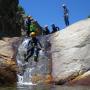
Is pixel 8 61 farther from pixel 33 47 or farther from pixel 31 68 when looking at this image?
pixel 33 47

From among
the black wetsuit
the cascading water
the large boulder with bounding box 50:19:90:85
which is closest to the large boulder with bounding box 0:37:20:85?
the cascading water

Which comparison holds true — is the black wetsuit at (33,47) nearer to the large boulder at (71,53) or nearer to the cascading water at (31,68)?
the cascading water at (31,68)

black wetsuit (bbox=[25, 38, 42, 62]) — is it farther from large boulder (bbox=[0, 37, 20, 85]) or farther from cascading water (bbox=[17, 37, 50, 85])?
large boulder (bbox=[0, 37, 20, 85])

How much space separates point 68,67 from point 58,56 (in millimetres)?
1380

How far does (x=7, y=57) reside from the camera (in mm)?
23000

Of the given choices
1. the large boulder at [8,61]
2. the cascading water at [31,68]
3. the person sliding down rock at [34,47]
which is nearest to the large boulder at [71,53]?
the cascading water at [31,68]

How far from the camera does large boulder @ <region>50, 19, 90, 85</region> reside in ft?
69.2

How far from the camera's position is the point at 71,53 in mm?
22672

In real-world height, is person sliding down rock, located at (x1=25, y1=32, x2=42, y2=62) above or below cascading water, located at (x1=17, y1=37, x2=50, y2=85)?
above

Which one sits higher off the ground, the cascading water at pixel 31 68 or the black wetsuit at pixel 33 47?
the black wetsuit at pixel 33 47

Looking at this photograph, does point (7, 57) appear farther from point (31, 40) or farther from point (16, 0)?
point (16, 0)

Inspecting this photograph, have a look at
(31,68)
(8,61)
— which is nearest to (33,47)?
(31,68)

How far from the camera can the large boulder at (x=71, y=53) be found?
21078 mm

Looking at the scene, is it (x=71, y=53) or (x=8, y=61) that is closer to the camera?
(x=8, y=61)
